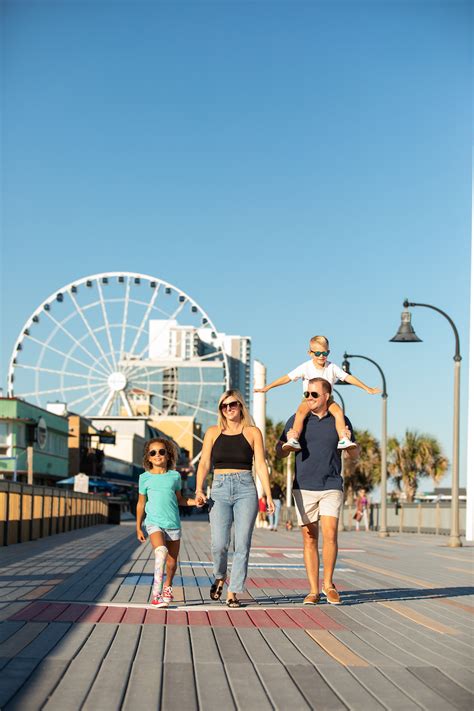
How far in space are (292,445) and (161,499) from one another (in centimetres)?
115

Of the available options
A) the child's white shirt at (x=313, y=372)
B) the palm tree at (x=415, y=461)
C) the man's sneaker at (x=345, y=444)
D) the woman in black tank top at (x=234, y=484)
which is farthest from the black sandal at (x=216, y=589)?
the palm tree at (x=415, y=461)

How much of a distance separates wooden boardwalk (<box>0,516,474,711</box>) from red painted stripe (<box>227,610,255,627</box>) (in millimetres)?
11

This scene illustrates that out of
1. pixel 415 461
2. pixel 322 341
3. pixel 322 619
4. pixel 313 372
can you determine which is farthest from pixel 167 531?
pixel 415 461

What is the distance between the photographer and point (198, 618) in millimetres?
8477

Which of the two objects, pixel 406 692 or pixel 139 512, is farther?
pixel 139 512

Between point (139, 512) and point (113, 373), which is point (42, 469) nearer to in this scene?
point (113, 373)

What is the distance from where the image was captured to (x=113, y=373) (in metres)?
74.6

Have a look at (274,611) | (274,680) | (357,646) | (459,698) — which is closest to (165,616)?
(274,611)

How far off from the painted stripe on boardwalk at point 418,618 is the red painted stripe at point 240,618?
49.5 inches

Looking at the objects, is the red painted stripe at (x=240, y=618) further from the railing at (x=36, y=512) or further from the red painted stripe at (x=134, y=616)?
the railing at (x=36, y=512)

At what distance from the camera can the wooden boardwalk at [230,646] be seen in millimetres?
5461

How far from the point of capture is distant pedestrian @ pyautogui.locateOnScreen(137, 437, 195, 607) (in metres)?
9.36

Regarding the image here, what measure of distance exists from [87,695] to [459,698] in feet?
5.81

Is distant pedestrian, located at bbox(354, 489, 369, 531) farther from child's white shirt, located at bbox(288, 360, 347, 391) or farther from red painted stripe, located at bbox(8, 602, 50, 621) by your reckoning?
red painted stripe, located at bbox(8, 602, 50, 621)
